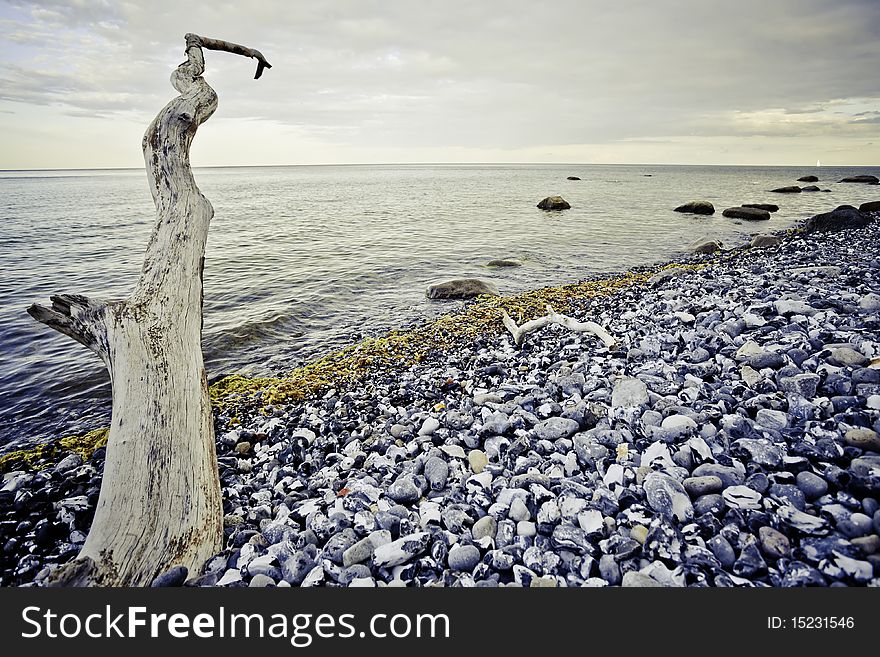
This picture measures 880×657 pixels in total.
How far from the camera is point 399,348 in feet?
27.6

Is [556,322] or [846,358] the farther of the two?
[556,322]

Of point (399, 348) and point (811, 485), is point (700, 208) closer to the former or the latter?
point (399, 348)

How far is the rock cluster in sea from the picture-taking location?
8.66 ft

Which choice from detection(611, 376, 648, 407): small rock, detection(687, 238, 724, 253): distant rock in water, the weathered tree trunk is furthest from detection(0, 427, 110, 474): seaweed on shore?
detection(687, 238, 724, 253): distant rock in water

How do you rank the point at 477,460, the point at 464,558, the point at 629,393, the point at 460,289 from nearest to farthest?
the point at 464,558 < the point at 477,460 < the point at 629,393 < the point at 460,289

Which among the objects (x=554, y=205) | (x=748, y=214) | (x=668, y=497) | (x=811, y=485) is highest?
(x=554, y=205)

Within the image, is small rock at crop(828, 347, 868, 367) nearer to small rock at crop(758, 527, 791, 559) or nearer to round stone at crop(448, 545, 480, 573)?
small rock at crop(758, 527, 791, 559)

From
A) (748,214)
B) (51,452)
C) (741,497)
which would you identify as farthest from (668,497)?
(748,214)

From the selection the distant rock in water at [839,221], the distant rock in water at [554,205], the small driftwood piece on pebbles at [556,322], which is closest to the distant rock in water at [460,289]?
the small driftwood piece on pebbles at [556,322]

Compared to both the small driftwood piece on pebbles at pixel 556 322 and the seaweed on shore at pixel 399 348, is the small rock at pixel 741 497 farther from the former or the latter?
the seaweed on shore at pixel 399 348

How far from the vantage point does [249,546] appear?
3.21m

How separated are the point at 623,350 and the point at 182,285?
5660 mm

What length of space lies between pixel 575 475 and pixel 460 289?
898cm
